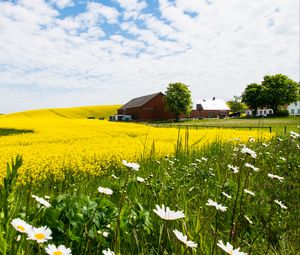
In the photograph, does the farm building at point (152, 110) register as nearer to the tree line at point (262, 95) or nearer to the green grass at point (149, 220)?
the tree line at point (262, 95)

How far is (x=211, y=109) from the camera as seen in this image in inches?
4035

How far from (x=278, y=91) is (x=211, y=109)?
90.6 feet

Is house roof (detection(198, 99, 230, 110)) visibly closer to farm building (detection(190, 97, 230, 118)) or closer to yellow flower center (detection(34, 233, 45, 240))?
farm building (detection(190, 97, 230, 118))

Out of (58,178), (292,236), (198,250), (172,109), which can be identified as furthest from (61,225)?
(172,109)

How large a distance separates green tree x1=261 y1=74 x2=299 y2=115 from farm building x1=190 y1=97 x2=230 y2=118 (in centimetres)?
2191

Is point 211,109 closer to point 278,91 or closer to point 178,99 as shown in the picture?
point 278,91

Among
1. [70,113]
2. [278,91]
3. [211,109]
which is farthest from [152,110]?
[70,113]

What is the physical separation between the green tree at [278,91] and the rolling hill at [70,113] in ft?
171

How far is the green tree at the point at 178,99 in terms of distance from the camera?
242ft

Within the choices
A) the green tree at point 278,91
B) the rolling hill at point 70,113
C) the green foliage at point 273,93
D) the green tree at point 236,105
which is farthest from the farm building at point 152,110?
the green tree at point 236,105

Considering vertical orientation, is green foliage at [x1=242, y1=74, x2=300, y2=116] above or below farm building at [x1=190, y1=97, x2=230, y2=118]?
above

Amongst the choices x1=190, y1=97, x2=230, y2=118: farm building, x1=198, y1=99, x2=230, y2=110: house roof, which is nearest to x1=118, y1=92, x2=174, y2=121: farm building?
x1=190, y1=97, x2=230, y2=118: farm building

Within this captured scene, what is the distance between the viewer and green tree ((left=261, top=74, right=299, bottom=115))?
256 feet

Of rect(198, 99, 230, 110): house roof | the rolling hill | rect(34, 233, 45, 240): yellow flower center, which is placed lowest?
the rolling hill
